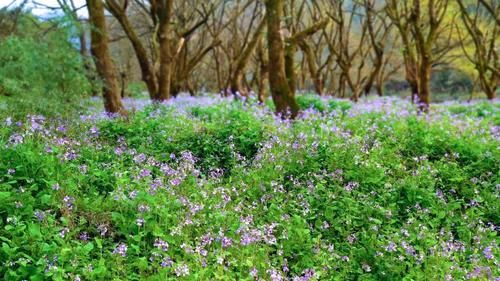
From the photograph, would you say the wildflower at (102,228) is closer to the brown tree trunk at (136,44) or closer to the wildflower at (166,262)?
the wildflower at (166,262)

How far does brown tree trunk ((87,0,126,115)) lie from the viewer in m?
9.86

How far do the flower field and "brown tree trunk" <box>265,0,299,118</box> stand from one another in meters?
2.85

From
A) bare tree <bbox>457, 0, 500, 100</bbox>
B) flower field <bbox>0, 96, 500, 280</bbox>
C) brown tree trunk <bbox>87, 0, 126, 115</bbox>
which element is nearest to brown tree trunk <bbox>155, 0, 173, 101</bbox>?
brown tree trunk <bbox>87, 0, 126, 115</bbox>

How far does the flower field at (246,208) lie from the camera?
144 inches

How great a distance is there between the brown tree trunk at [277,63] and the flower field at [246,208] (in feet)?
9.34

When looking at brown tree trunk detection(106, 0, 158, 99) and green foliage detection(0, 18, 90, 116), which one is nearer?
green foliage detection(0, 18, 90, 116)

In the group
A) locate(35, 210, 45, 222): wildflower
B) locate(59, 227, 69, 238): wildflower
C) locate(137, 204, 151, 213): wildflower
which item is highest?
locate(35, 210, 45, 222): wildflower

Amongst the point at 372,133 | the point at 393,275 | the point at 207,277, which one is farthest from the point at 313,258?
the point at 372,133

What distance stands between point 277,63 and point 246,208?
223 inches

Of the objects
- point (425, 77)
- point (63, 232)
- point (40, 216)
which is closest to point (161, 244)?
point (63, 232)

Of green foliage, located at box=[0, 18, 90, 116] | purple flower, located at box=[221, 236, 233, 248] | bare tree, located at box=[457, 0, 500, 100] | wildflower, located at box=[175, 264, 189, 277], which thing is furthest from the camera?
bare tree, located at box=[457, 0, 500, 100]

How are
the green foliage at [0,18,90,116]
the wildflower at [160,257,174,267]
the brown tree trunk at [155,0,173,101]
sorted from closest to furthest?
the wildflower at [160,257,174,267]
the green foliage at [0,18,90,116]
the brown tree trunk at [155,0,173,101]

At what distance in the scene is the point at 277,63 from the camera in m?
9.84

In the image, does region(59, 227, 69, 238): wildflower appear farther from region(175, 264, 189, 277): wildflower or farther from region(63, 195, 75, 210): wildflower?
region(175, 264, 189, 277): wildflower
